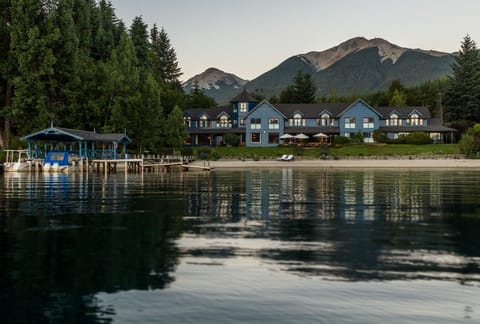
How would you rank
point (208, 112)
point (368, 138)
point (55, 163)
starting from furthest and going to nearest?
point (208, 112) → point (368, 138) → point (55, 163)

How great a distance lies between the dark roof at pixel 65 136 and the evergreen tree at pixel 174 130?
18.7 m

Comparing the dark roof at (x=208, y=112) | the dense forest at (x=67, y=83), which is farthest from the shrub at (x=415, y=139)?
the dense forest at (x=67, y=83)

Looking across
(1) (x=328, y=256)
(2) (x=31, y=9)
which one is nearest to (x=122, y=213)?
(1) (x=328, y=256)

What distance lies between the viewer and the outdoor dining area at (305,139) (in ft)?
343

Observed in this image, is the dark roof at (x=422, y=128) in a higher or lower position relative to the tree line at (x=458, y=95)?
lower

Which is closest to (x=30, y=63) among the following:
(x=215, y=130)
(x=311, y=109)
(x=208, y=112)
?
(x=215, y=130)

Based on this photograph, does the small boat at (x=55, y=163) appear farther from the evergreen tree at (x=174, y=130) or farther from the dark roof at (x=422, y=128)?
the dark roof at (x=422, y=128)

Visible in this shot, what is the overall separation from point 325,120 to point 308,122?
358cm

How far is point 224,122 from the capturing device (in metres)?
121

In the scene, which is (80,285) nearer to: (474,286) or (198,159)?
(474,286)

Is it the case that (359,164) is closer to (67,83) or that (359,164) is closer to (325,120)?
(325,120)

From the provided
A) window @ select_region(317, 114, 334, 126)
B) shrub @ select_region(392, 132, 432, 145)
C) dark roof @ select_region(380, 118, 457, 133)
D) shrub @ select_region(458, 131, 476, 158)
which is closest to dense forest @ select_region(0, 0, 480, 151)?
window @ select_region(317, 114, 334, 126)

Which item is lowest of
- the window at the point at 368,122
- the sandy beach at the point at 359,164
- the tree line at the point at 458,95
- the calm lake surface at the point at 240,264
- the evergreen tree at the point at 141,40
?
the calm lake surface at the point at 240,264

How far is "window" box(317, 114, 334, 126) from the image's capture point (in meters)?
114
